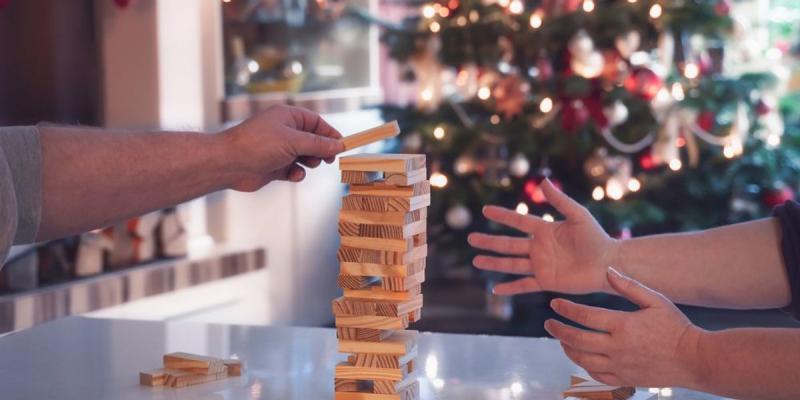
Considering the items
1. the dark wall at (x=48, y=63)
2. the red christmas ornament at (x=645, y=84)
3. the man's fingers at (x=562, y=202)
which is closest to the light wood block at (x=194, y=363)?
the man's fingers at (x=562, y=202)

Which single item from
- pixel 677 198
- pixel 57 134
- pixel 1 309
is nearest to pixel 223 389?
pixel 57 134

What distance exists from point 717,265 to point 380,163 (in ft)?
2.04

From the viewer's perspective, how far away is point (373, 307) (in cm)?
142

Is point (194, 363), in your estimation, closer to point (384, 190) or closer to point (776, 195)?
point (384, 190)

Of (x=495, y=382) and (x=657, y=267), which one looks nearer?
(x=495, y=382)

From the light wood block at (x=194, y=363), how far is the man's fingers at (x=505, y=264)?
479 millimetres

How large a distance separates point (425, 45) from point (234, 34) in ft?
2.47

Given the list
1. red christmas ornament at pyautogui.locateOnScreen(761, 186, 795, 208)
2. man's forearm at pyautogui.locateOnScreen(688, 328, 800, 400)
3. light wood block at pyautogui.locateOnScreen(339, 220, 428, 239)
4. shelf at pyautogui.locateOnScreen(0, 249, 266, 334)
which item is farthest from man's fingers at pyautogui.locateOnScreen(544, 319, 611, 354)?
red christmas ornament at pyautogui.locateOnScreen(761, 186, 795, 208)

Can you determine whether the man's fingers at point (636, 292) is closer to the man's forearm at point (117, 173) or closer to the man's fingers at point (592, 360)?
the man's fingers at point (592, 360)

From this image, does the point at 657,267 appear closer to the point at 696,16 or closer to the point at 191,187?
the point at 191,187

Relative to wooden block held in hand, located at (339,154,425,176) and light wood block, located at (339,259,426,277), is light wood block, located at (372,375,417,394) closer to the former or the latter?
light wood block, located at (339,259,426,277)

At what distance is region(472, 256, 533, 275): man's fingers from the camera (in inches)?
71.2

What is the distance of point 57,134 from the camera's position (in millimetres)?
1445

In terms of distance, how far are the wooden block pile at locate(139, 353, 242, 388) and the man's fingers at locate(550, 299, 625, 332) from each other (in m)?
0.46
